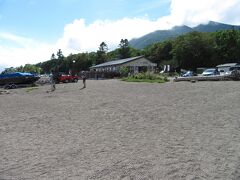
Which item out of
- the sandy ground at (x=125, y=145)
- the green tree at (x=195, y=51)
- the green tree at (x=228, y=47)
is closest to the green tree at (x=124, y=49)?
the green tree at (x=195, y=51)

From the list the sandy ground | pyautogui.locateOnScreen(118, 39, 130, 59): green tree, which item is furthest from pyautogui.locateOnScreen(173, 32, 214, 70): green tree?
the sandy ground

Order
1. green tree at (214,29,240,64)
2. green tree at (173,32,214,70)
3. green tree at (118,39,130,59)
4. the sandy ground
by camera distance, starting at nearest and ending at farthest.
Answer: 1. the sandy ground
2. green tree at (214,29,240,64)
3. green tree at (173,32,214,70)
4. green tree at (118,39,130,59)

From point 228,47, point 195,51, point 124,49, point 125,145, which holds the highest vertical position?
point 124,49

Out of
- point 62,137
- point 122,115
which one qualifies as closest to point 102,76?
point 122,115

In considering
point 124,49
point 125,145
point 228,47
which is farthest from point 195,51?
point 125,145

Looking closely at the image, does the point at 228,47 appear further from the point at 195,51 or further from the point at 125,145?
the point at 125,145

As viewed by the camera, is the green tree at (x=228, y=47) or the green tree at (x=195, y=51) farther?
the green tree at (x=195, y=51)

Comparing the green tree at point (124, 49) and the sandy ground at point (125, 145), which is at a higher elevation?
the green tree at point (124, 49)

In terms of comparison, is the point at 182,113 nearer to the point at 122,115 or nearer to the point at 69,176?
the point at 122,115

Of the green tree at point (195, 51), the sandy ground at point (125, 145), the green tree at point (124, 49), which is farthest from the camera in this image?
the green tree at point (124, 49)

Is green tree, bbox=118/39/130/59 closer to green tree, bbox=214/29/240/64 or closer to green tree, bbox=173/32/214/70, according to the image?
green tree, bbox=173/32/214/70

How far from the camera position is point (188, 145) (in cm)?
895

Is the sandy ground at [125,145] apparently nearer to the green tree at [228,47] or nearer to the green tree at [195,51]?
the green tree at [228,47]

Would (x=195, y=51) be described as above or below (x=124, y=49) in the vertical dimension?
below
